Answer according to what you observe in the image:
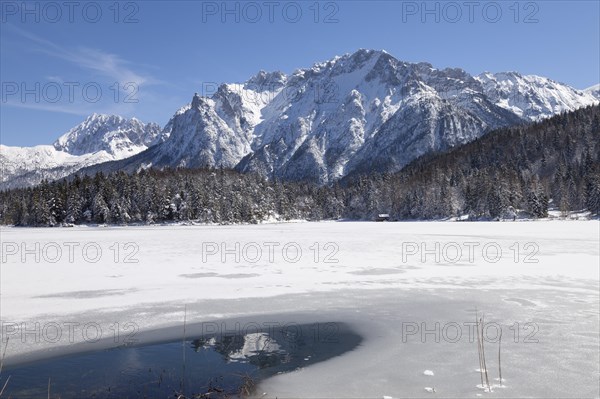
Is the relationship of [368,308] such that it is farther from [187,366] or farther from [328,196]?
[328,196]

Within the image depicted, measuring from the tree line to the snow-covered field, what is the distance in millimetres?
84969

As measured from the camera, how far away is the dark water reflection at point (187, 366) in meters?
8.79

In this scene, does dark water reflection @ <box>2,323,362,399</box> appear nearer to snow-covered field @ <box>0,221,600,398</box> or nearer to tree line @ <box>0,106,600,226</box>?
snow-covered field @ <box>0,221,600,398</box>

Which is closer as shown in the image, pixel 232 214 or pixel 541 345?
pixel 541 345

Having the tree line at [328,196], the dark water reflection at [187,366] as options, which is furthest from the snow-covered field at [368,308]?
the tree line at [328,196]

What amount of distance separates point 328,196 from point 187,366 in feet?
539

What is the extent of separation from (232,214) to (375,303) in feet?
337

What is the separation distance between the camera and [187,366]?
1023 centimetres

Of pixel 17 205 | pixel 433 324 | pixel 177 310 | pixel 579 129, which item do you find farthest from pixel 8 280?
pixel 579 129

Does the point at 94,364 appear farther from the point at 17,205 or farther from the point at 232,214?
the point at 17,205

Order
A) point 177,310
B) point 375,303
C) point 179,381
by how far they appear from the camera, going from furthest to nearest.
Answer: point 375,303 → point 177,310 → point 179,381

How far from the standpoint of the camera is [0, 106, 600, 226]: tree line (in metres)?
110

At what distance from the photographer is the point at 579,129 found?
172000 millimetres

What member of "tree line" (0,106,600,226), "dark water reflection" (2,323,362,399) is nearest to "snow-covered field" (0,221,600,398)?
"dark water reflection" (2,323,362,399)
